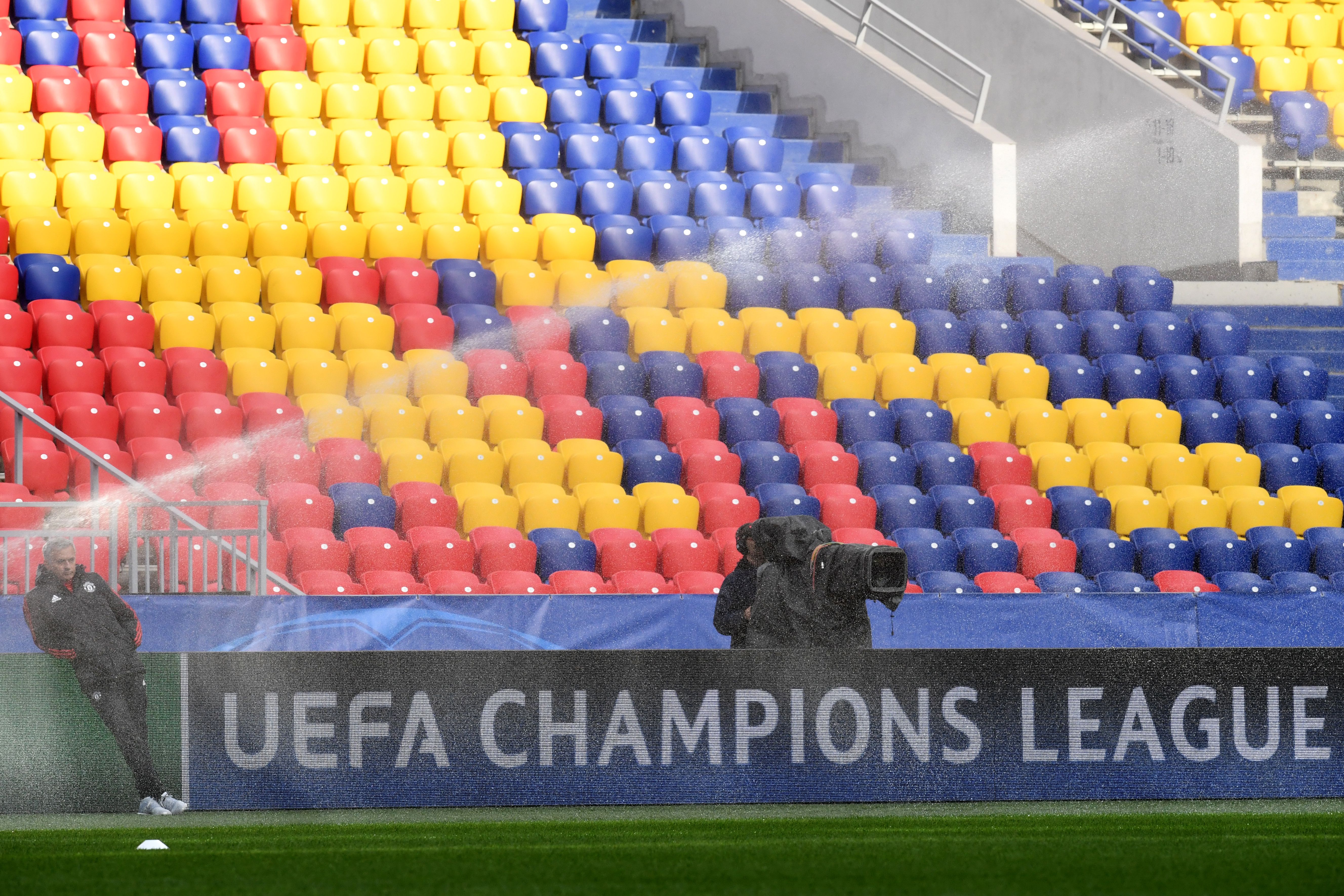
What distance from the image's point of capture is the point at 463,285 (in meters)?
13.5

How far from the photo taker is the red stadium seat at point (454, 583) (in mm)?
10664

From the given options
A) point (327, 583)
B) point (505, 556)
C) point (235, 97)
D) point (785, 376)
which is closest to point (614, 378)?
point (785, 376)

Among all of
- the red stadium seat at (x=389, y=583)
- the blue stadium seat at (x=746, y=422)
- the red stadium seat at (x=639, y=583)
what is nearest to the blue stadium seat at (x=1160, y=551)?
the blue stadium seat at (x=746, y=422)

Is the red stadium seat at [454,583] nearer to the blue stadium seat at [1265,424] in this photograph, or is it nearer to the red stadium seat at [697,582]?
the red stadium seat at [697,582]

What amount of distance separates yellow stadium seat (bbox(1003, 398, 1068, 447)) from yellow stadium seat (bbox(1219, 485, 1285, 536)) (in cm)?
122

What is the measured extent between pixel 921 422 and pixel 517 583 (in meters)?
3.46

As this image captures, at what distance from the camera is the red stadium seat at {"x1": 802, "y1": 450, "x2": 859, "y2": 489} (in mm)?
12234

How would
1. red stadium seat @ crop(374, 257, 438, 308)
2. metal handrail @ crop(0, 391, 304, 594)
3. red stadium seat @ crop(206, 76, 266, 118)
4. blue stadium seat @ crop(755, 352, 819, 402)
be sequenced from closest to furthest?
metal handrail @ crop(0, 391, 304, 594), blue stadium seat @ crop(755, 352, 819, 402), red stadium seat @ crop(374, 257, 438, 308), red stadium seat @ crop(206, 76, 266, 118)

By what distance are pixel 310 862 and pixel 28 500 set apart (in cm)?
538

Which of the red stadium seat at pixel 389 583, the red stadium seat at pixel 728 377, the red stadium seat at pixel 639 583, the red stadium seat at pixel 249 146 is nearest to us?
the red stadium seat at pixel 389 583

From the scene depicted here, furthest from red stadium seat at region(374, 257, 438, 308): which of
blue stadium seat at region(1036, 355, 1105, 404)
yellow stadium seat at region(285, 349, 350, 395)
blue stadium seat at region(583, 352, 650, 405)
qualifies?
blue stadium seat at region(1036, 355, 1105, 404)

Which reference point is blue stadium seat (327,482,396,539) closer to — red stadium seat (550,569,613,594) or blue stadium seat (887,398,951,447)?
red stadium seat (550,569,613,594)

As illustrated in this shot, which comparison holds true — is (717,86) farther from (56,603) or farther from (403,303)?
(56,603)

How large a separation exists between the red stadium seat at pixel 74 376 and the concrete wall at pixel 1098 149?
7.58 metres
